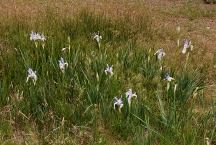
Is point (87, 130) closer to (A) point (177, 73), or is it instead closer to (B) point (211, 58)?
(A) point (177, 73)

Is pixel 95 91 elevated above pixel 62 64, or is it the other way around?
pixel 62 64

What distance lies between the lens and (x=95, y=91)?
13.3ft

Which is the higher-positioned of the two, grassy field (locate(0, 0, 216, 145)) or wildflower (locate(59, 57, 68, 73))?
wildflower (locate(59, 57, 68, 73))

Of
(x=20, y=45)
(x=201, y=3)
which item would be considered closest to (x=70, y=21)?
(x=20, y=45)

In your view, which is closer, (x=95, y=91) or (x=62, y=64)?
(x=95, y=91)

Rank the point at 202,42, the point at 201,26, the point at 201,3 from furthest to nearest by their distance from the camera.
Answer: the point at 201,3 → the point at 201,26 → the point at 202,42

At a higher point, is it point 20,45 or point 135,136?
point 20,45

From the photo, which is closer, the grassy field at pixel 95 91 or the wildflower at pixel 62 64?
the grassy field at pixel 95 91

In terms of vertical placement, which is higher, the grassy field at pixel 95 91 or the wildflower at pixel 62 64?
the wildflower at pixel 62 64

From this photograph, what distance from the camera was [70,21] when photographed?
6.18m

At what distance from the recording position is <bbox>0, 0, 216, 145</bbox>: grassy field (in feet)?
12.4

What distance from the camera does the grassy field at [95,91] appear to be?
3.78m

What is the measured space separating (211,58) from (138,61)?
4.75ft

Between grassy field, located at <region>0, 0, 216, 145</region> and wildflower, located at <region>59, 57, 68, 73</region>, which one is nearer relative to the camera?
grassy field, located at <region>0, 0, 216, 145</region>
